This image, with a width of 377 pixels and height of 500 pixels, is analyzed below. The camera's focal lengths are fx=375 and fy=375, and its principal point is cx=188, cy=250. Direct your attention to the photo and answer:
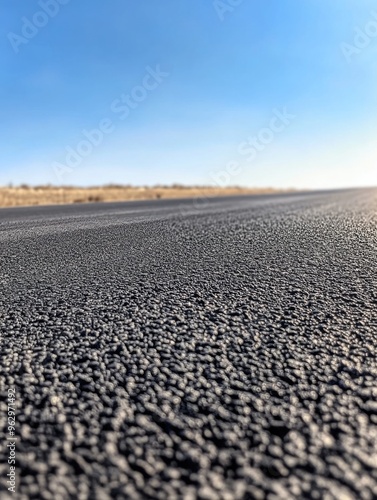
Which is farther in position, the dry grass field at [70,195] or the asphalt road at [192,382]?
the dry grass field at [70,195]

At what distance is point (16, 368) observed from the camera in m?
1.59

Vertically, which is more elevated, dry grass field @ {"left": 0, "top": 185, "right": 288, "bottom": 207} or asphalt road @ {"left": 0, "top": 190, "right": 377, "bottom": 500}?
dry grass field @ {"left": 0, "top": 185, "right": 288, "bottom": 207}

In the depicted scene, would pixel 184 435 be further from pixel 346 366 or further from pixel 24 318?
pixel 24 318

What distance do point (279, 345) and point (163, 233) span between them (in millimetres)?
4134

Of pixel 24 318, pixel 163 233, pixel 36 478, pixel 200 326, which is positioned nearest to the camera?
pixel 36 478

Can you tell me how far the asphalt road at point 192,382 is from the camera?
3.24 feet

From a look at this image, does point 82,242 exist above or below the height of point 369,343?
above

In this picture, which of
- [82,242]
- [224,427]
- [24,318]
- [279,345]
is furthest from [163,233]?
[224,427]

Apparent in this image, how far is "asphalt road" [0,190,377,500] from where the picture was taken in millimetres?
987

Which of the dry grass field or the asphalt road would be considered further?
the dry grass field

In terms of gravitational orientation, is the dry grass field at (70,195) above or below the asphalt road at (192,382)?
above

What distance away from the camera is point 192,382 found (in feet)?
4.78

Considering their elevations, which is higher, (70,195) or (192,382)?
(70,195)

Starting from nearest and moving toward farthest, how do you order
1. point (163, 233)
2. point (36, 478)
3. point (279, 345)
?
point (36, 478), point (279, 345), point (163, 233)
